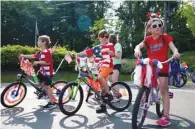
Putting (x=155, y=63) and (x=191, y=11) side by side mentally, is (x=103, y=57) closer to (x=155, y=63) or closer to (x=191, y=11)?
(x=155, y=63)

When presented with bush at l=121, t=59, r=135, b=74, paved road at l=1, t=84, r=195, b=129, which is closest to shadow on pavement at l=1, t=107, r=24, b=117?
paved road at l=1, t=84, r=195, b=129

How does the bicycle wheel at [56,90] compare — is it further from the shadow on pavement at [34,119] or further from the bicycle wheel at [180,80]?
the bicycle wheel at [180,80]

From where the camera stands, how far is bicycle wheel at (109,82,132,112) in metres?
7.60

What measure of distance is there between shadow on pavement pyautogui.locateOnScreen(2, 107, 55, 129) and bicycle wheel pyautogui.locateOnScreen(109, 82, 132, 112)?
137 cm

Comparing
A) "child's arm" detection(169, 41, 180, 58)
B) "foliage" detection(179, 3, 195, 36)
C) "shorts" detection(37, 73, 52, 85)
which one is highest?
"foliage" detection(179, 3, 195, 36)

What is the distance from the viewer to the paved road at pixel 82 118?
6141 millimetres

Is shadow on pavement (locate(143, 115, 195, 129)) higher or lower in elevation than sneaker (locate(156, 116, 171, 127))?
lower

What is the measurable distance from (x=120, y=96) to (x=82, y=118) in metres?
1.29

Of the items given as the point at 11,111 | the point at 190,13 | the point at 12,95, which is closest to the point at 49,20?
the point at 190,13

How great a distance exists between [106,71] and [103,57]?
0.31 meters

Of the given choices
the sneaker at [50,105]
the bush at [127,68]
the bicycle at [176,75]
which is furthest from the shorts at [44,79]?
the bush at [127,68]

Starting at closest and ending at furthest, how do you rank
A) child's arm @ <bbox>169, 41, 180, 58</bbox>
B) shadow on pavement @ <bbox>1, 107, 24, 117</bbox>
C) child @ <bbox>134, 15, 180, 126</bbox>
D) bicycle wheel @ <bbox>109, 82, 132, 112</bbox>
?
child's arm @ <bbox>169, 41, 180, 58</bbox>
child @ <bbox>134, 15, 180, 126</bbox>
shadow on pavement @ <bbox>1, 107, 24, 117</bbox>
bicycle wheel @ <bbox>109, 82, 132, 112</bbox>

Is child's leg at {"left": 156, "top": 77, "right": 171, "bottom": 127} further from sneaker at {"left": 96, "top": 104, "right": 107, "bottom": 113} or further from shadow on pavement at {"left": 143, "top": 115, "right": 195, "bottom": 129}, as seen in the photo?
sneaker at {"left": 96, "top": 104, "right": 107, "bottom": 113}

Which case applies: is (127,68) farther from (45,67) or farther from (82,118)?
(82,118)
